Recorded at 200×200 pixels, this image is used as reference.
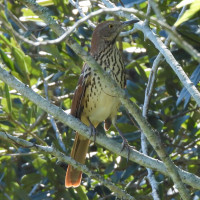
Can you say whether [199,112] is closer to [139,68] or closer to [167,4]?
[139,68]

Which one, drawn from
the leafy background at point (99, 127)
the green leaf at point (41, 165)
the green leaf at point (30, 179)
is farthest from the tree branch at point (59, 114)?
the green leaf at point (30, 179)

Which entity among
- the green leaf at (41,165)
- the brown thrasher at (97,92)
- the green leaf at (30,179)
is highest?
the brown thrasher at (97,92)

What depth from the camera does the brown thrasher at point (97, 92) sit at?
13.3ft

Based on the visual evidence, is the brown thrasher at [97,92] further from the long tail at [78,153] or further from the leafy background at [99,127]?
the leafy background at [99,127]

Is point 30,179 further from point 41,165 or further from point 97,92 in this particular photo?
point 97,92

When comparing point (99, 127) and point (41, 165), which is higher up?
point (99, 127)

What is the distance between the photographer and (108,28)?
439cm

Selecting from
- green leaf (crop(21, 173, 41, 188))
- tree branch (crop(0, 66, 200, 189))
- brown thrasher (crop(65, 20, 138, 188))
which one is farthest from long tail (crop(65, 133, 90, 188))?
tree branch (crop(0, 66, 200, 189))

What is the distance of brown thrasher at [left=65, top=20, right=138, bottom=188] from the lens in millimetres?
4051

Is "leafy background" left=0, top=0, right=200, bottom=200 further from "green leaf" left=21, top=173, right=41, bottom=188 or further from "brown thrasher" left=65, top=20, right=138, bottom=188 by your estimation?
"brown thrasher" left=65, top=20, right=138, bottom=188

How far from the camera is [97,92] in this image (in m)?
4.10

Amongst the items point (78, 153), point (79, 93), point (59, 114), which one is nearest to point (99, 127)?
point (78, 153)

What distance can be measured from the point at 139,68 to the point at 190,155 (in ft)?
3.07

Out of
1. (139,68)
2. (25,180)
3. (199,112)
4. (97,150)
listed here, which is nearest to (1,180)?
(25,180)
